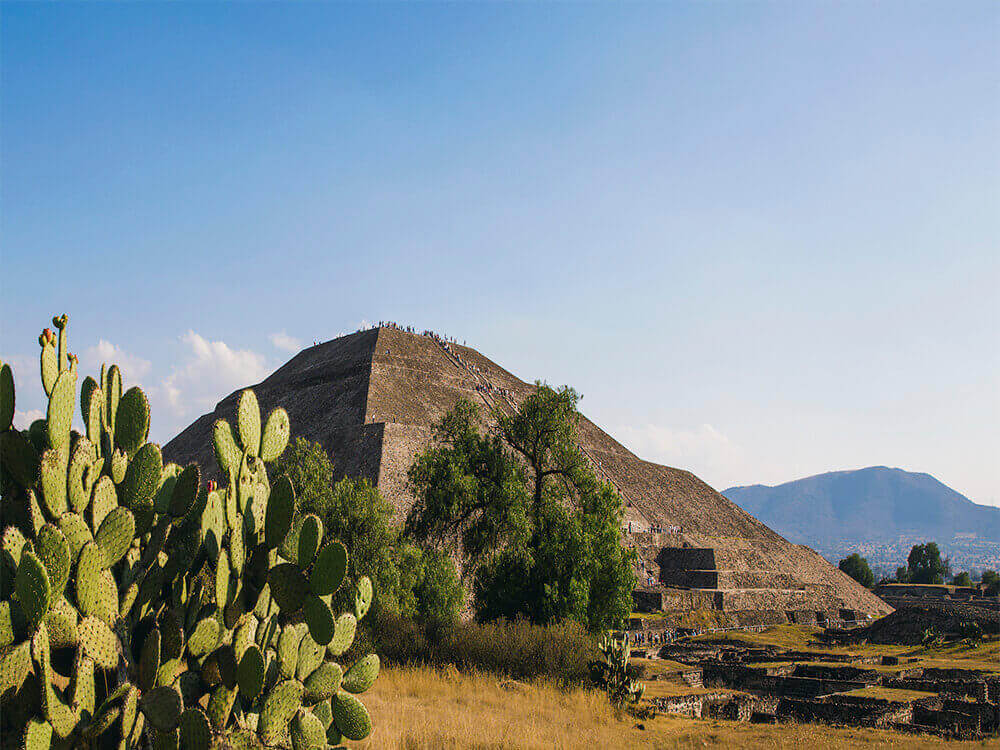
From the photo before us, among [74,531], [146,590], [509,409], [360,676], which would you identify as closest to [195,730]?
[146,590]

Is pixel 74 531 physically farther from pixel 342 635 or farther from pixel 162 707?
pixel 342 635

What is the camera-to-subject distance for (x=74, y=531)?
6273 millimetres

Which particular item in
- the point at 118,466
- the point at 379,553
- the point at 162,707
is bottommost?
the point at 162,707

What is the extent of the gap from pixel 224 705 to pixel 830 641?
4421 cm

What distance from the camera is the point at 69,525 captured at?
624 centimetres

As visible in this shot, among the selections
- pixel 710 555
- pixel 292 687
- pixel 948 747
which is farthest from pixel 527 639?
pixel 710 555

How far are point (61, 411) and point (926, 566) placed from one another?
113m

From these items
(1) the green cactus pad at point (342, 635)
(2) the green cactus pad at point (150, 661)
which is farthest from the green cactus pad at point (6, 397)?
(1) the green cactus pad at point (342, 635)

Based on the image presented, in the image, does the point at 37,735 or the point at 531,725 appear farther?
the point at 531,725

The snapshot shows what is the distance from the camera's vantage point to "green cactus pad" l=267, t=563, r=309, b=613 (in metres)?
7.36

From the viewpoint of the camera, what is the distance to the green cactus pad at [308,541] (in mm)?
7461

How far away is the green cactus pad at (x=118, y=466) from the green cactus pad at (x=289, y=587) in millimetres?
1724

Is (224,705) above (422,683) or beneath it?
above

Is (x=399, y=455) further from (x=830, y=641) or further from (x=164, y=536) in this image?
(x=164, y=536)
